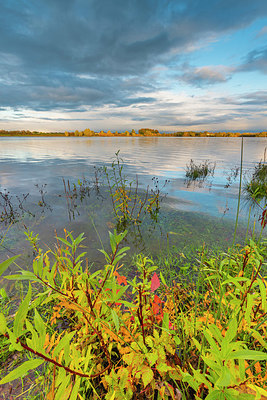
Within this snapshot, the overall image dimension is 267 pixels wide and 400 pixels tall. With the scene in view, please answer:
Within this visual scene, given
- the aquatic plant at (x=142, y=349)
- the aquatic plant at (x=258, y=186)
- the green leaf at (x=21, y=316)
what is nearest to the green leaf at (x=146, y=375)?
the aquatic plant at (x=142, y=349)

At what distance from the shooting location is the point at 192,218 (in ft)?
20.8

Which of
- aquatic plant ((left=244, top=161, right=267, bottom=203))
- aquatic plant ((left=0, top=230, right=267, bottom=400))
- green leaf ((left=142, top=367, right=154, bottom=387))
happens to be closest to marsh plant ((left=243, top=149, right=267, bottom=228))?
aquatic plant ((left=244, top=161, right=267, bottom=203))

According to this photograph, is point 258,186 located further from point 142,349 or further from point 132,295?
point 142,349

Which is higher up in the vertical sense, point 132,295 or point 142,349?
point 142,349

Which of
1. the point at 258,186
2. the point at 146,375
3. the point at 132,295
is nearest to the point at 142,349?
the point at 146,375

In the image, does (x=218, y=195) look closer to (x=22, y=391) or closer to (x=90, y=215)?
(x=90, y=215)

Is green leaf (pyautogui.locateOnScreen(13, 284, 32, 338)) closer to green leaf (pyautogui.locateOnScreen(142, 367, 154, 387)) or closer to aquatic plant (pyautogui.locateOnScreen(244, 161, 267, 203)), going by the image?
green leaf (pyautogui.locateOnScreen(142, 367, 154, 387))

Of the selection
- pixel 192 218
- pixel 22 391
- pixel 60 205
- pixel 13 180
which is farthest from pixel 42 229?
pixel 13 180

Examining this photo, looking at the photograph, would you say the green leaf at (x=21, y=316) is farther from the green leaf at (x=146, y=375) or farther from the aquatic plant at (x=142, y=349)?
the green leaf at (x=146, y=375)

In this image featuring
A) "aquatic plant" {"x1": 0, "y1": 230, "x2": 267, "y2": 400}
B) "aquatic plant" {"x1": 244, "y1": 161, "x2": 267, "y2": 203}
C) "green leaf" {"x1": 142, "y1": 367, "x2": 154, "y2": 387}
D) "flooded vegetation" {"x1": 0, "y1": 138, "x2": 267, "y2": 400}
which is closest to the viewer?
"aquatic plant" {"x1": 0, "y1": 230, "x2": 267, "y2": 400}

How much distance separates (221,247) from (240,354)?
13.3ft

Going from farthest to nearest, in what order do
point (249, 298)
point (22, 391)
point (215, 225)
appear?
point (215, 225), point (22, 391), point (249, 298)

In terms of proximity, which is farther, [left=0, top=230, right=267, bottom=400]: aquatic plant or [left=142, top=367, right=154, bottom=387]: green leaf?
[left=142, top=367, right=154, bottom=387]: green leaf

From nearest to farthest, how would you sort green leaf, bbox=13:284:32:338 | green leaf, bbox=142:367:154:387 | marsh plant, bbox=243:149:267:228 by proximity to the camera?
green leaf, bbox=13:284:32:338
green leaf, bbox=142:367:154:387
marsh plant, bbox=243:149:267:228
